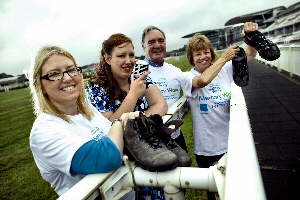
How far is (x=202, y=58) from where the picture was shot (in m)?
2.59

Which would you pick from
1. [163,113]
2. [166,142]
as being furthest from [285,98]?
[166,142]

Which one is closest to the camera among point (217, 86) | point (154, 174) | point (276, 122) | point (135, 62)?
point (154, 174)

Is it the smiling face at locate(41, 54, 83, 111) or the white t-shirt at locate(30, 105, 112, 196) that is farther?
the smiling face at locate(41, 54, 83, 111)

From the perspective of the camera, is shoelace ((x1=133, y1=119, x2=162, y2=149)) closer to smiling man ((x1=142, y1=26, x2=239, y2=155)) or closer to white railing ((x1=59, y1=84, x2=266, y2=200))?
white railing ((x1=59, y1=84, x2=266, y2=200))

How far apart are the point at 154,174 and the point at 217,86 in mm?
1788

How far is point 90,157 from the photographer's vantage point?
3.19 ft

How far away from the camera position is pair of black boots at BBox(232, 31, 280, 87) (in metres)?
2.23

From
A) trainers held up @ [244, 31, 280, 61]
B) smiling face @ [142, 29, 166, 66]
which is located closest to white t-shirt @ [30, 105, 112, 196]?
smiling face @ [142, 29, 166, 66]

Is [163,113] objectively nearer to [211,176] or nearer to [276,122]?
[211,176]

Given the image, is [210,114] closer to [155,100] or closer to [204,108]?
[204,108]

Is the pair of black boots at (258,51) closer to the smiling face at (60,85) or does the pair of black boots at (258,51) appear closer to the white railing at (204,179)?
the white railing at (204,179)

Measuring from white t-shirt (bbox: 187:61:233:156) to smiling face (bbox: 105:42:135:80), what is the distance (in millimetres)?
885

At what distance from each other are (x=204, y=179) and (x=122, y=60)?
4.52ft

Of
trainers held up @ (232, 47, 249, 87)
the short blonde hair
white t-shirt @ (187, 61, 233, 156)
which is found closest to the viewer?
trainers held up @ (232, 47, 249, 87)
